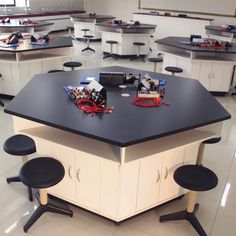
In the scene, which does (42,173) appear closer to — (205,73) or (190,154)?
(190,154)

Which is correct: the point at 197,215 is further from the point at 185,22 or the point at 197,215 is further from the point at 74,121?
the point at 185,22

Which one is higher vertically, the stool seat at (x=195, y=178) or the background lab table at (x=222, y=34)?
the background lab table at (x=222, y=34)

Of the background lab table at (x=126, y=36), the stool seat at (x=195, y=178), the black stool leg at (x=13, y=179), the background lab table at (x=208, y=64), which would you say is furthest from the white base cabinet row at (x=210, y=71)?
the black stool leg at (x=13, y=179)

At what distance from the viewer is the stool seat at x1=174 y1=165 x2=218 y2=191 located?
6.60 ft

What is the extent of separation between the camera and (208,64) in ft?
16.5

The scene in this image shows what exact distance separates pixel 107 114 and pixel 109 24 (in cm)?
588

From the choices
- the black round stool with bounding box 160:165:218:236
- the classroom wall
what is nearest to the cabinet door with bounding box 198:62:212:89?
the black round stool with bounding box 160:165:218:236

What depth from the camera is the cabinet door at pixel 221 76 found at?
504cm

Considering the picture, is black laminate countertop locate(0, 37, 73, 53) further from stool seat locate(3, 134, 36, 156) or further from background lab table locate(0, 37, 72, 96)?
stool seat locate(3, 134, 36, 156)

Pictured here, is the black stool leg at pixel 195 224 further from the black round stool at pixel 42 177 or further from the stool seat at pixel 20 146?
the stool seat at pixel 20 146

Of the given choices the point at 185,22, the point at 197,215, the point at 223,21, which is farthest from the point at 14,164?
the point at 223,21

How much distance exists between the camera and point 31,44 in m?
4.66

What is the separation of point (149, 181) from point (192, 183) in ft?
1.10

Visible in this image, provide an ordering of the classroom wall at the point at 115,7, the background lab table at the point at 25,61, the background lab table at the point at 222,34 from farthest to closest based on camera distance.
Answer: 1. the classroom wall at the point at 115,7
2. the background lab table at the point at 222,34
3. the background lab table at the point at 25,61
